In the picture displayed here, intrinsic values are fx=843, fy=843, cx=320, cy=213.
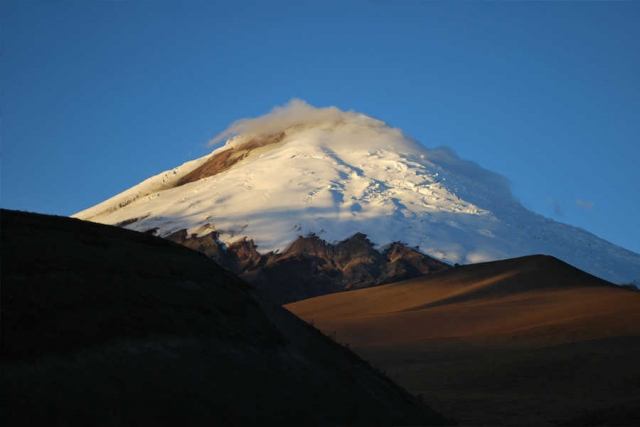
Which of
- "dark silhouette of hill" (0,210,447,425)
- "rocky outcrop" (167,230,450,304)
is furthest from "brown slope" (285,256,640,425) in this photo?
"rocky outcrop" (167,230,450,304)

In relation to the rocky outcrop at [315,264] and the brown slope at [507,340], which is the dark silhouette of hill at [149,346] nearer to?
the brown slope at [507,340]

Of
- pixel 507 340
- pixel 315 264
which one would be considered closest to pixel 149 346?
pixel 507 340

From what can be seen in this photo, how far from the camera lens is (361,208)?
420ft

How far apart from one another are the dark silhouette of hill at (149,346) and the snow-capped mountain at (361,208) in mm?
103702

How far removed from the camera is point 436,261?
114 m

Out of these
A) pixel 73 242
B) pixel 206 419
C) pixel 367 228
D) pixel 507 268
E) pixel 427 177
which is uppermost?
pixel 427 177

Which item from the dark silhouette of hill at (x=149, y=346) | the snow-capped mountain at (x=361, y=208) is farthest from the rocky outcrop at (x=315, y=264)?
the dark silhouette of hill at (x=149, y=346)

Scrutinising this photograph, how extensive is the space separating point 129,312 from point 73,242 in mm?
1838

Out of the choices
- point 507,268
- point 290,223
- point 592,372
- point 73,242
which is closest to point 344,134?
point 290,223

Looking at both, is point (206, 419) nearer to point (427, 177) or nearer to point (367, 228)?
point (367, 228)

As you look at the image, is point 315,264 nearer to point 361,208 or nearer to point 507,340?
point 361,208

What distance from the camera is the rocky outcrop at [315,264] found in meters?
109

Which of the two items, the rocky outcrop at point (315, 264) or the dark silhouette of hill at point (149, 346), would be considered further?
the rocky outcrop at point (315, 264)

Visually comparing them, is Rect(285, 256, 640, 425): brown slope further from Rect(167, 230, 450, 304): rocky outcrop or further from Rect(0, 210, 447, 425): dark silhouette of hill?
Rect(167, 230, 450, 304): rocky outcrop
